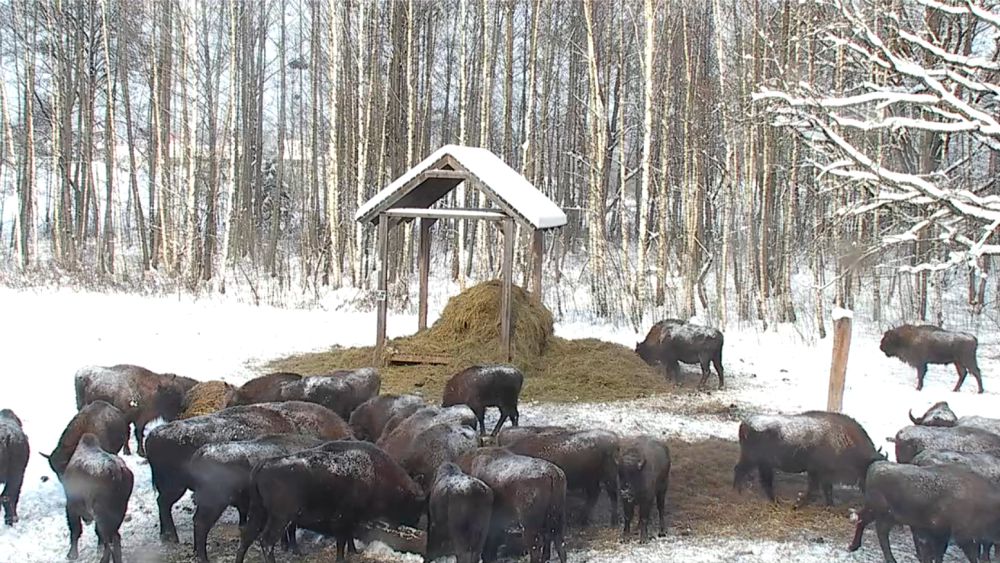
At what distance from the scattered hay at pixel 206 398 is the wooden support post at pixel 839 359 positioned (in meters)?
7.18

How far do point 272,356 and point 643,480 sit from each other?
8.95 metres

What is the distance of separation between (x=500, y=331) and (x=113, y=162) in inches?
822

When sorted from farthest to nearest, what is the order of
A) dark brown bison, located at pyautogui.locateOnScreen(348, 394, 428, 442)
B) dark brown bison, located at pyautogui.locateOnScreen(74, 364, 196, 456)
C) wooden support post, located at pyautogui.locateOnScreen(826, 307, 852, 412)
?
wooden support post, located at pyautogui.locateOnScreen(826, 307, 852, 412), dark brown bison, located at pyautogui.locateOnScreen(74, 364, 196, 456), dark brown bison, located at pyautogui.locateOnScreen(348, 394, 428, 442)

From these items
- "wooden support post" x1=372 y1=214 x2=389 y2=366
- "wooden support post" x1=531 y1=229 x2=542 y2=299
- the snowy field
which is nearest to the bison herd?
the snowy field

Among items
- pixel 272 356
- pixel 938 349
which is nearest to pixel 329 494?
pixel 272 356

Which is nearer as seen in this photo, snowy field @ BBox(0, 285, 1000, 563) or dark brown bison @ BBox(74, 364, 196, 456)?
snowy field @ BBox(0, 285, 1000, 563)

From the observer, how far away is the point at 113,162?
29250 mm

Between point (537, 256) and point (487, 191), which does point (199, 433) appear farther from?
point (537, 256)

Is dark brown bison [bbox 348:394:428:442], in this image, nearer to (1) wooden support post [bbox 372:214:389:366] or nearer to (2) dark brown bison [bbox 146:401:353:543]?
(2) dark brown bison [bbox 146:401:353:543]

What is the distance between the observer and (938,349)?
1331cm

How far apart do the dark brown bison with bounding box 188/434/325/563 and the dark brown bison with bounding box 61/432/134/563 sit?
504 mm

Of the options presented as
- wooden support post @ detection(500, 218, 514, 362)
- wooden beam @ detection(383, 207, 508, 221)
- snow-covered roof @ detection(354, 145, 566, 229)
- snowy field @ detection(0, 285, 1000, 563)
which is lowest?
snowy field @ detection(0, 285, 1000, 563)

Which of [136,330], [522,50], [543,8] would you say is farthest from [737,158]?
[136,330]

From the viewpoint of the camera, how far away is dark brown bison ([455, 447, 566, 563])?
645 centimetres
